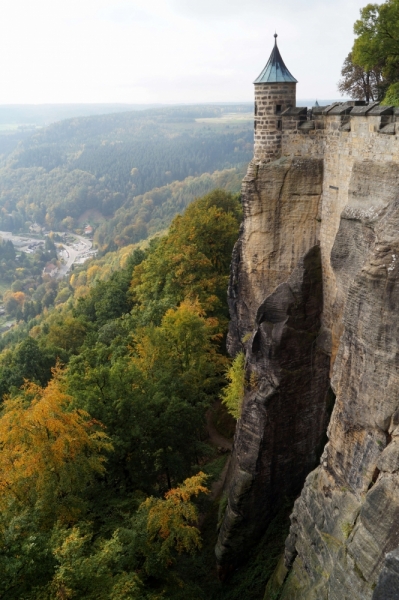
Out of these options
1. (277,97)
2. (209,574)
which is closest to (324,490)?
(209,574)

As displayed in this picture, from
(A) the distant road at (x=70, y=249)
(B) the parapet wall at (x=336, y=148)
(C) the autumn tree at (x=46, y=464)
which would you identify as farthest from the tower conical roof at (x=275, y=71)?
(A) the distant road at (x=70, y=249)

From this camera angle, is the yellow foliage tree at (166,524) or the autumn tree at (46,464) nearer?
the autumn tree at (46,464)

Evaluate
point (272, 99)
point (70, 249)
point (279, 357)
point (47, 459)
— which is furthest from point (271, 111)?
point (70, 249)

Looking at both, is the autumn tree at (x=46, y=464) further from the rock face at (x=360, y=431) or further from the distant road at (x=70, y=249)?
the distant road at (x=70, y=249)

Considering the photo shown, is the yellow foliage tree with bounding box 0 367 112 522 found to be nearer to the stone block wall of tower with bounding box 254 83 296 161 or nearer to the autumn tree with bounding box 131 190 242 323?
the stone block wall of tower with bounding box 254 83 296 161

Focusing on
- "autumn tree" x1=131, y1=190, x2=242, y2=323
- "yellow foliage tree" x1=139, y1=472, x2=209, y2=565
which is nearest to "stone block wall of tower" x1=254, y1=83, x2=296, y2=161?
"autumn tree" x1=131, y1=190, x2=242, y2=323

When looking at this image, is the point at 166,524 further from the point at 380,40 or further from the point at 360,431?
the point at 380,40
